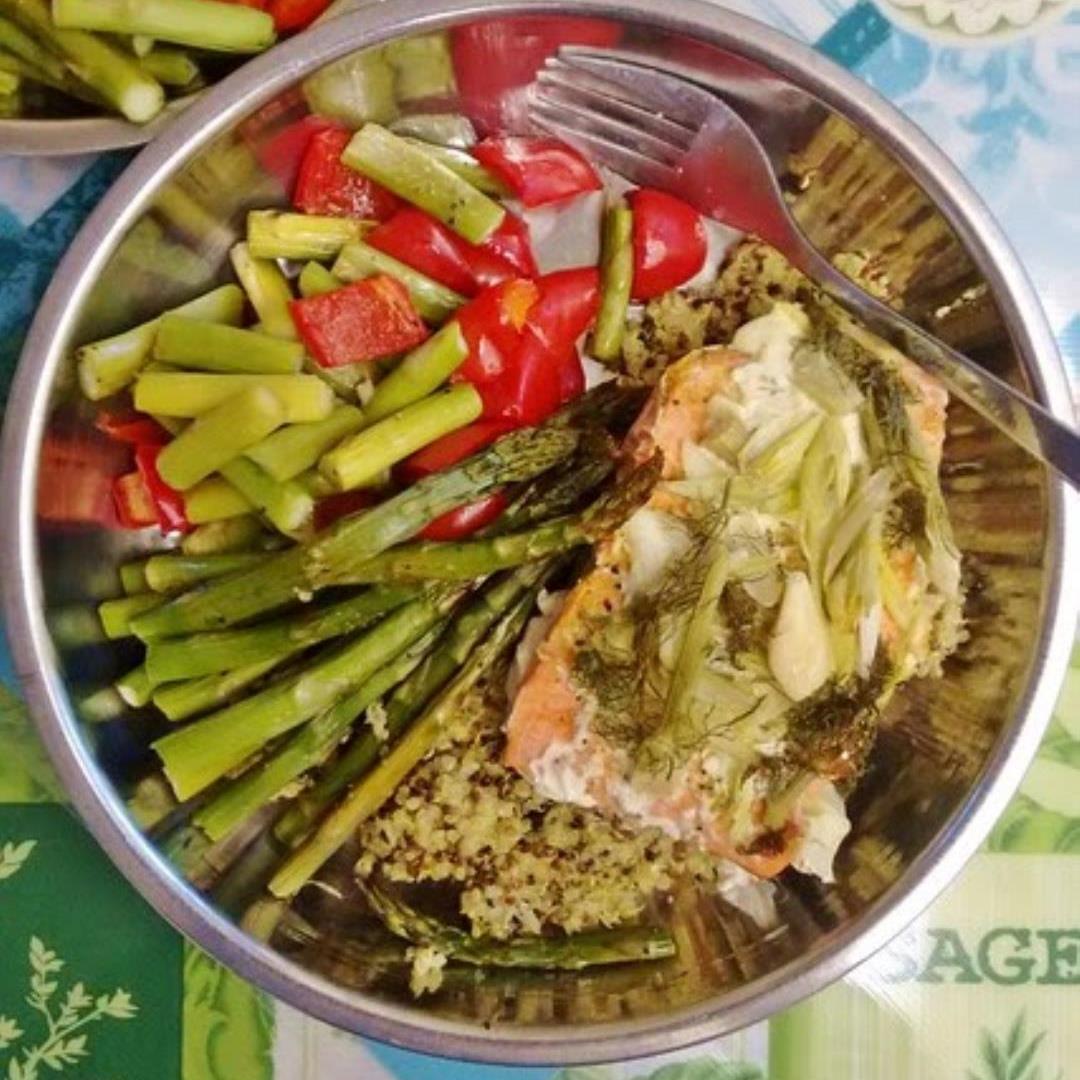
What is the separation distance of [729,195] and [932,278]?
27 cm

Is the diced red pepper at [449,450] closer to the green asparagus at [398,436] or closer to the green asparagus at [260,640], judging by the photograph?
the green asparagus at [398,436]

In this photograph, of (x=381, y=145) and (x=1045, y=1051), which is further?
(x=1045, y=1051)

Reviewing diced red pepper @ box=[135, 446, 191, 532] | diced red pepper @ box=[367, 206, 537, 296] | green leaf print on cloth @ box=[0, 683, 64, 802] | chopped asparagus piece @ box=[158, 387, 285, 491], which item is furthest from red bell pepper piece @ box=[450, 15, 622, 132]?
green leaf print on cloth @ box=[0, 683, 64, 802]

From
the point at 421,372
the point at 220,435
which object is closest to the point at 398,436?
the point at 421,372

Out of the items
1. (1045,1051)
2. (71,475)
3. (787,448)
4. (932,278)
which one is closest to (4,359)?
(71,475)

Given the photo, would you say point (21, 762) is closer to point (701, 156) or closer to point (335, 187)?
point (335, 187)

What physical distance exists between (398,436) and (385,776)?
436 millimetres

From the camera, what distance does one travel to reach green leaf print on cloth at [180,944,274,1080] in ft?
7.50

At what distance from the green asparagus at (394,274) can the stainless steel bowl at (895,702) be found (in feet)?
0.46

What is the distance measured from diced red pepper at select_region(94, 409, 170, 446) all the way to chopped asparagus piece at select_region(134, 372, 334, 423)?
2.6 inches

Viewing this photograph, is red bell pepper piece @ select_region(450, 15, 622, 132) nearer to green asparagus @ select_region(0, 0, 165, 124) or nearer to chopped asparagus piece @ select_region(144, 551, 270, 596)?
green asparagus @ select_region(0, 0, 165, 124)

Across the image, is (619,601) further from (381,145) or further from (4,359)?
(4,359)

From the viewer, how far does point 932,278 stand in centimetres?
213

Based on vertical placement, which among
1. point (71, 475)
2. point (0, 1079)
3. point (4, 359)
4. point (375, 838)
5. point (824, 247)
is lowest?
point (0, 1079)
